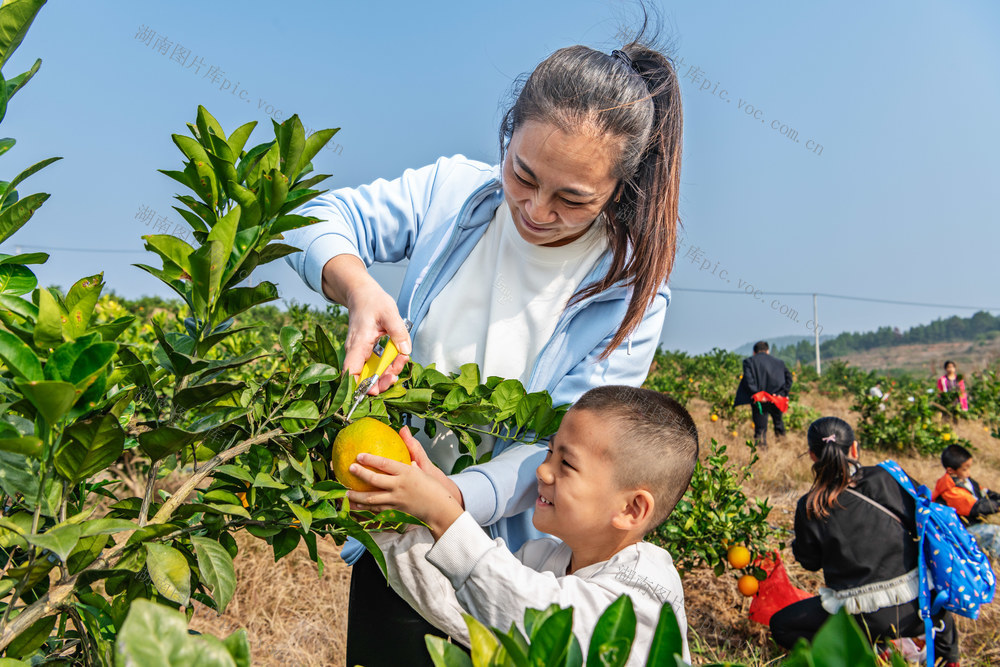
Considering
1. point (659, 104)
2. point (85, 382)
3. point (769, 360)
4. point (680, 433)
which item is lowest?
point (85, 382)

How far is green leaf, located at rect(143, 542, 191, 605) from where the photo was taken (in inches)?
25.3

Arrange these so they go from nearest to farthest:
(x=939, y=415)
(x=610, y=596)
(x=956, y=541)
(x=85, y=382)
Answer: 1. (x=85, y=382)
2. (x=610, y=596)
3. (x=956, y=541)
4. (x=939, y=415)

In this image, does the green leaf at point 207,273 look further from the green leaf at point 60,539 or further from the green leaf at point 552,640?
the green leaf at point 552,640

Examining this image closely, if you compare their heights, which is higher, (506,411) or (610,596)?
(506,411)

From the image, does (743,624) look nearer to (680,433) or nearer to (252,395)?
(680,433)

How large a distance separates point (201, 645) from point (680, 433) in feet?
3.79

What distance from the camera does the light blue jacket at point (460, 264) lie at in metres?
1.36

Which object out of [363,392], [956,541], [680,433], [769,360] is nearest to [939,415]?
[769,360]

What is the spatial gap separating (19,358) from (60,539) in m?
0.16

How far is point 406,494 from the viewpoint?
1043 mm

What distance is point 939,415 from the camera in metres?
9.32

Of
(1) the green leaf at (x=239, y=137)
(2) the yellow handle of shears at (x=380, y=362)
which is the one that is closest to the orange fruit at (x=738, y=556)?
(2) the yellow handle of shears at (x=380, y=362)

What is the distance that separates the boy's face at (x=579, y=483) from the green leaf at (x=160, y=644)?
918mm

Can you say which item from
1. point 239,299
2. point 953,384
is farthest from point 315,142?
point 953,384
